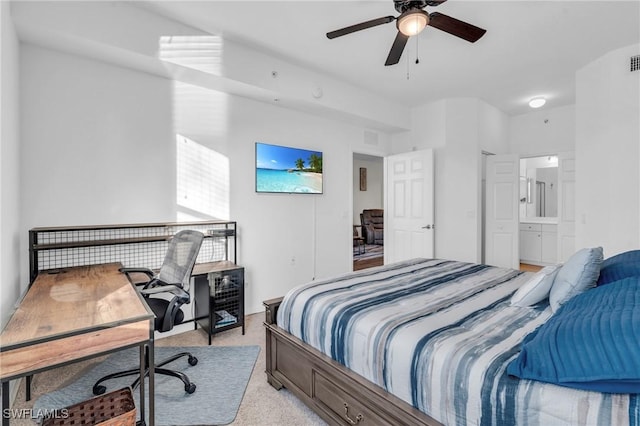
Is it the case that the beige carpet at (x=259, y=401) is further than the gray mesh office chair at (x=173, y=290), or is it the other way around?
the gray mesh office chair at (x=173, y=290)

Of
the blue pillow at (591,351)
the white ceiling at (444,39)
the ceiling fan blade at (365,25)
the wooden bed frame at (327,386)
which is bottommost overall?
the wooden bed frame at (327,386)

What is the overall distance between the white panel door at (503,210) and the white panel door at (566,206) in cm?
67

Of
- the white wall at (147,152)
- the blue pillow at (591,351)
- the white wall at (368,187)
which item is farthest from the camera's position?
the white wall at (368,187)

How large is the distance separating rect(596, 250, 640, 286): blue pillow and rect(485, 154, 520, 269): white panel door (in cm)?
305

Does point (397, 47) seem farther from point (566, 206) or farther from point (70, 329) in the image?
point (566, 206)

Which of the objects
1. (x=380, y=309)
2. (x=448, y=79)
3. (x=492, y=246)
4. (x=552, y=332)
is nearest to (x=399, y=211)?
(x=492, y=246)

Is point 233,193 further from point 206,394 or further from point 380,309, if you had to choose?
point 380,309

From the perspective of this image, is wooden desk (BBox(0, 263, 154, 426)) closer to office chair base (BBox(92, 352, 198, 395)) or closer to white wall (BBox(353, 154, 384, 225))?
office chair base (BBox(92, 352, 198, 395))

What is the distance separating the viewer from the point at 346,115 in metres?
4.21

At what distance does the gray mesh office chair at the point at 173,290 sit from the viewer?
2080 mm

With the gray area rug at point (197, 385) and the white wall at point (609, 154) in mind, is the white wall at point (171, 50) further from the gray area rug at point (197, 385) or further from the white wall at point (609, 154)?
the white wall at point (609, 154)

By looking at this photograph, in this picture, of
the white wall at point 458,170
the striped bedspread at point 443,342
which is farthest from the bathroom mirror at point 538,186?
the striped bedspread at point 443,342

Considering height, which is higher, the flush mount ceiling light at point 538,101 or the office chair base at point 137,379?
the flush mount ceiling light at point 538,101

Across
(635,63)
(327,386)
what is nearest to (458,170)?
(635,63)
